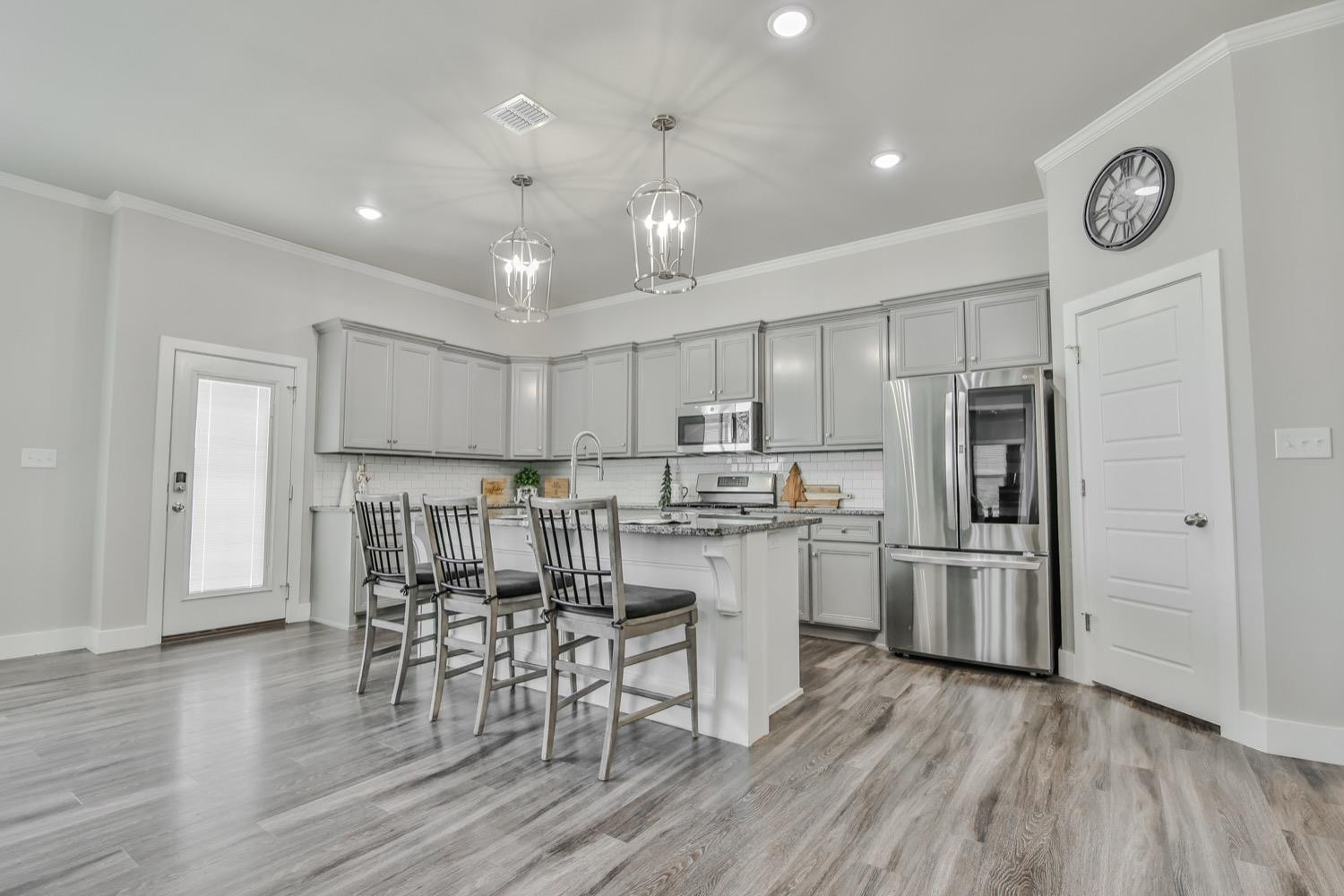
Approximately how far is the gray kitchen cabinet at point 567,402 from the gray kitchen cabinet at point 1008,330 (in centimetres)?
353

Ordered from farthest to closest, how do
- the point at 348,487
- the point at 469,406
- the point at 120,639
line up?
1. the point at 469,406
2. the point at 348,487
3. the point at 120,639

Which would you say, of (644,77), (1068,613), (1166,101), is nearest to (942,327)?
(1166,101)

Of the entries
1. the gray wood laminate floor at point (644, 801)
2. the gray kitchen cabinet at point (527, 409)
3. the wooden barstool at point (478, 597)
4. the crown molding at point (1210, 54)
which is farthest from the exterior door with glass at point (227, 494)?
the crown molding at point (1210, 54)

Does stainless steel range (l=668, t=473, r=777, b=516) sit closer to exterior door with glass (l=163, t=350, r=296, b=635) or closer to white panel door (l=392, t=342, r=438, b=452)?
white panel door (l=392, t=342, r=438, b=452)

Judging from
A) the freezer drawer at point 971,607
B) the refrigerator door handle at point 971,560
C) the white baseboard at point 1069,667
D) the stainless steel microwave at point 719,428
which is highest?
the stainless steel microwave at point 719,428

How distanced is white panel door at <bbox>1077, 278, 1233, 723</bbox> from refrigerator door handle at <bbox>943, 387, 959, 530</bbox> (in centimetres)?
65

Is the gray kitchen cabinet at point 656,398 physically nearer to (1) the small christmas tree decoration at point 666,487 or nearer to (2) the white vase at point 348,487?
(1) the small christmas tree decoration at point 666,487

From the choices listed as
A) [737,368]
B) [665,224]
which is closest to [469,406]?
[737,368]

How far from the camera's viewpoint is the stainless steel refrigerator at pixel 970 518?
3.68 m

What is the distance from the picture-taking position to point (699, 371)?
5664 millimetres

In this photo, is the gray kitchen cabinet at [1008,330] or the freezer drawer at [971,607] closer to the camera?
the freezer drawer at [971,607]

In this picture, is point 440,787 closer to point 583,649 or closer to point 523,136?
point 583,649

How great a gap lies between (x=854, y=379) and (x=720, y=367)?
3.81ft

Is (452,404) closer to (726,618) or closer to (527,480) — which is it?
(527,480)
